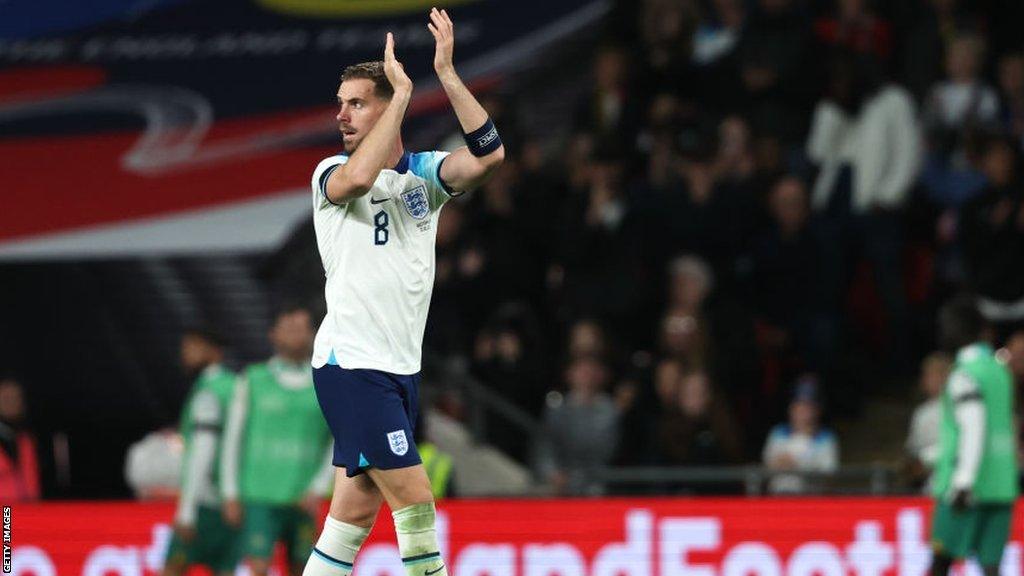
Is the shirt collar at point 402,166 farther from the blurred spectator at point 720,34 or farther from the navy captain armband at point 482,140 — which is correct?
the blurred spectator at point 720,34

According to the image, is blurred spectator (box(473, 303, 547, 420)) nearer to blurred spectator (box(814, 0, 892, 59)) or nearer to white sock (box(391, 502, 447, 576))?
blurred spectator (box(814, 0, 892, 59))

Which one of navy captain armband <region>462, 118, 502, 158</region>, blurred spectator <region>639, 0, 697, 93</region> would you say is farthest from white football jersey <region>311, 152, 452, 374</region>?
blurred spectator <region>639, 0, 697, 93</region>

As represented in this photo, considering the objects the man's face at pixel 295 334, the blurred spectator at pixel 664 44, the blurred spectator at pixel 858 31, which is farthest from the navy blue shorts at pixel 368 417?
the blurred spectator at pixel 664 44

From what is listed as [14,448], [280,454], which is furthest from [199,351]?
[14,448]

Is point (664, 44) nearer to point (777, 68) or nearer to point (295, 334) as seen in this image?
point (777, 68)

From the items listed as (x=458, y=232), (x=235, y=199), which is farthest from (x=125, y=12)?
(x=458, y=232)

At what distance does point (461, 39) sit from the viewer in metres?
15.6

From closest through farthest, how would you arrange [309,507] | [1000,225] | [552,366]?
[309,507] → [1000,225] → [552,366]

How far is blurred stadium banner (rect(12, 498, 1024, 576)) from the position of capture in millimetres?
12812

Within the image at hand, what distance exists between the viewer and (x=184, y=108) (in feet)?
51.3

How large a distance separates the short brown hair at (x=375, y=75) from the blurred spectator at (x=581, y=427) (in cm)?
656

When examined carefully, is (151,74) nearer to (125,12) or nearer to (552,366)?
(125,12)

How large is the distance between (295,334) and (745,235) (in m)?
4.10

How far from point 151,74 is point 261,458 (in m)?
4.32
